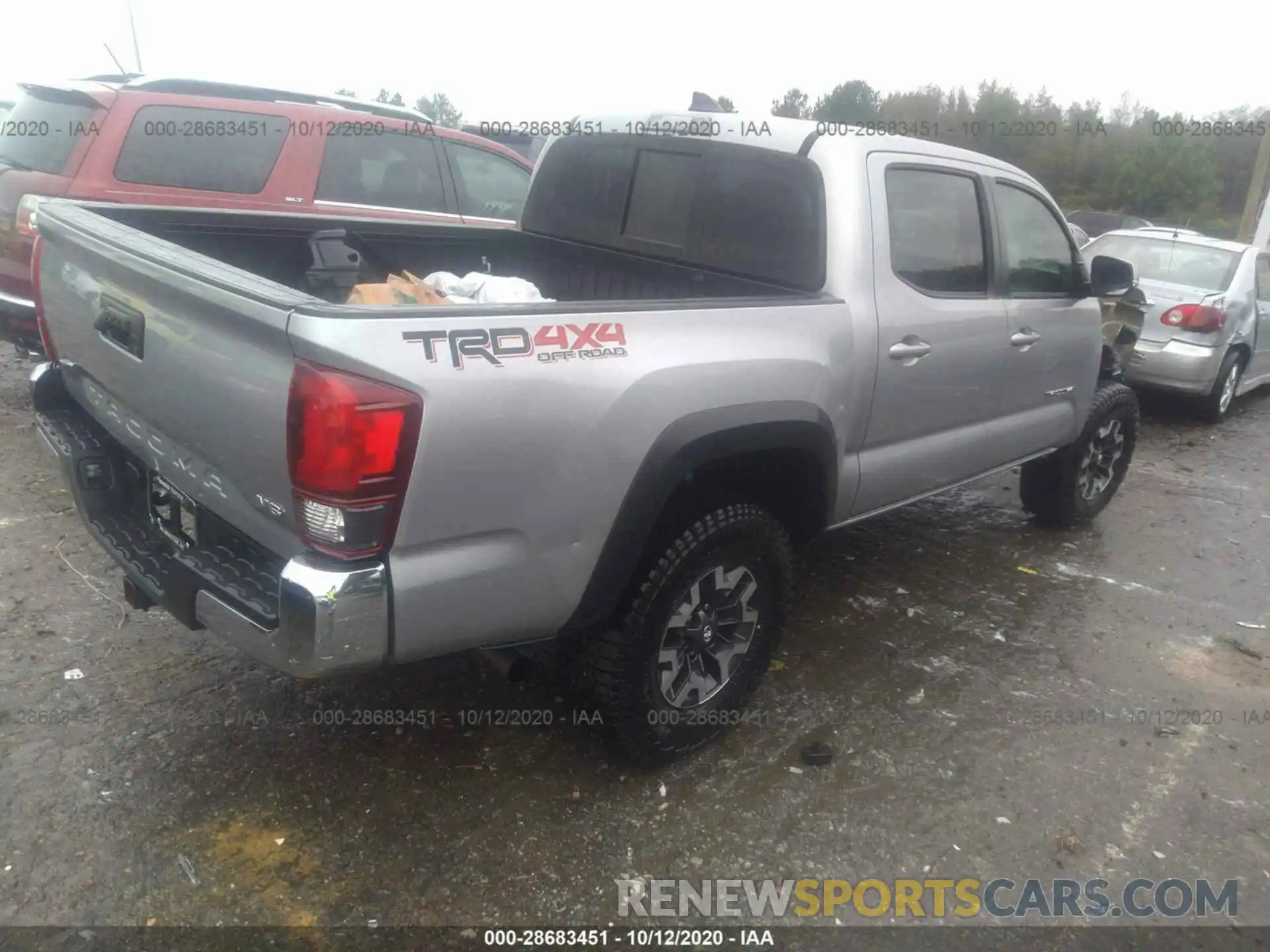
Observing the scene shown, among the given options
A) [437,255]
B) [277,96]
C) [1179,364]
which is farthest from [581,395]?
[1179,364]

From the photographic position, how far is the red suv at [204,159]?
16.3ft

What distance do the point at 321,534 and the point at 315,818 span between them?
1033 millimetres

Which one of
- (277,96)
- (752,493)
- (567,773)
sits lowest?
(567,773)

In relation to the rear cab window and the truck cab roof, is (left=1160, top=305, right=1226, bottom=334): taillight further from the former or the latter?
the rear cab window

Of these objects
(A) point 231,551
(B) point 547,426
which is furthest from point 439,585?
(A) point 231,551

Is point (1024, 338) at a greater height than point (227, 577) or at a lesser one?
greater

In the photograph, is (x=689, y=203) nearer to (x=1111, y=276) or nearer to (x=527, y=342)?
(x=527, y=342)

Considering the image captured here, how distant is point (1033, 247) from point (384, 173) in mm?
4006

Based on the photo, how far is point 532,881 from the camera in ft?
7.77

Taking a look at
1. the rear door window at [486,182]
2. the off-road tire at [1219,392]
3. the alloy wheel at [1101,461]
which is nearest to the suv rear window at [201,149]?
the rear door window at [486,182]

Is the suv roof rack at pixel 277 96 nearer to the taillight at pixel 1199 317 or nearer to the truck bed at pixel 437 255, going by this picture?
the truck bed at pixel 437 255

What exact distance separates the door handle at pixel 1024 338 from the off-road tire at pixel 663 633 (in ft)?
5.04

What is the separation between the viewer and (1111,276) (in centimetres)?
425

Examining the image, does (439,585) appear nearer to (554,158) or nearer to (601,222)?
(601,222)
